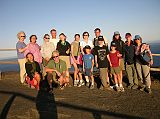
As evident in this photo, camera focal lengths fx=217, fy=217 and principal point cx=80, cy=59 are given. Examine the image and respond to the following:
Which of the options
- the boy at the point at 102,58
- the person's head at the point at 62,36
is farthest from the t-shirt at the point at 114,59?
the person's head at the point at 62,36

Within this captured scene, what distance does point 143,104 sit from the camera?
5863mm

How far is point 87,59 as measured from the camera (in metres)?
7.90

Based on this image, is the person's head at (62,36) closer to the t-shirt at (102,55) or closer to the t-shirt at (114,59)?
the t-shirt at (102,55)

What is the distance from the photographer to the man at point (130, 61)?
24.8 ft

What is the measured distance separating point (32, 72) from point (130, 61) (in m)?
3.58

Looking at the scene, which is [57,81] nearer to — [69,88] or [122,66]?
[69,88]

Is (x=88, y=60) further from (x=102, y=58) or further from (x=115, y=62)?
(x=115, y=62)

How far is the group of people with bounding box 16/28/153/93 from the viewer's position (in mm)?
7512

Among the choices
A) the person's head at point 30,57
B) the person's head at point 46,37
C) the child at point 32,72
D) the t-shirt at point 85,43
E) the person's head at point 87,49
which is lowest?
the child at point 32,72

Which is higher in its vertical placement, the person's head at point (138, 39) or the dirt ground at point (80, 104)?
the person's head at point (138, 39)

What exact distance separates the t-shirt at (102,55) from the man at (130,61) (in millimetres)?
726

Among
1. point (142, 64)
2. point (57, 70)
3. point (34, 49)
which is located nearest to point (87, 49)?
point (57, 70)

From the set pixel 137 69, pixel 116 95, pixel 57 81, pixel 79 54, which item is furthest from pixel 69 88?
pixel 137 69

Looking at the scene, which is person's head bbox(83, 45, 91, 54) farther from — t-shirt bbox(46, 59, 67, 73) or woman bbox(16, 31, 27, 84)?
woman bbox(16, 31, 27, 84)
